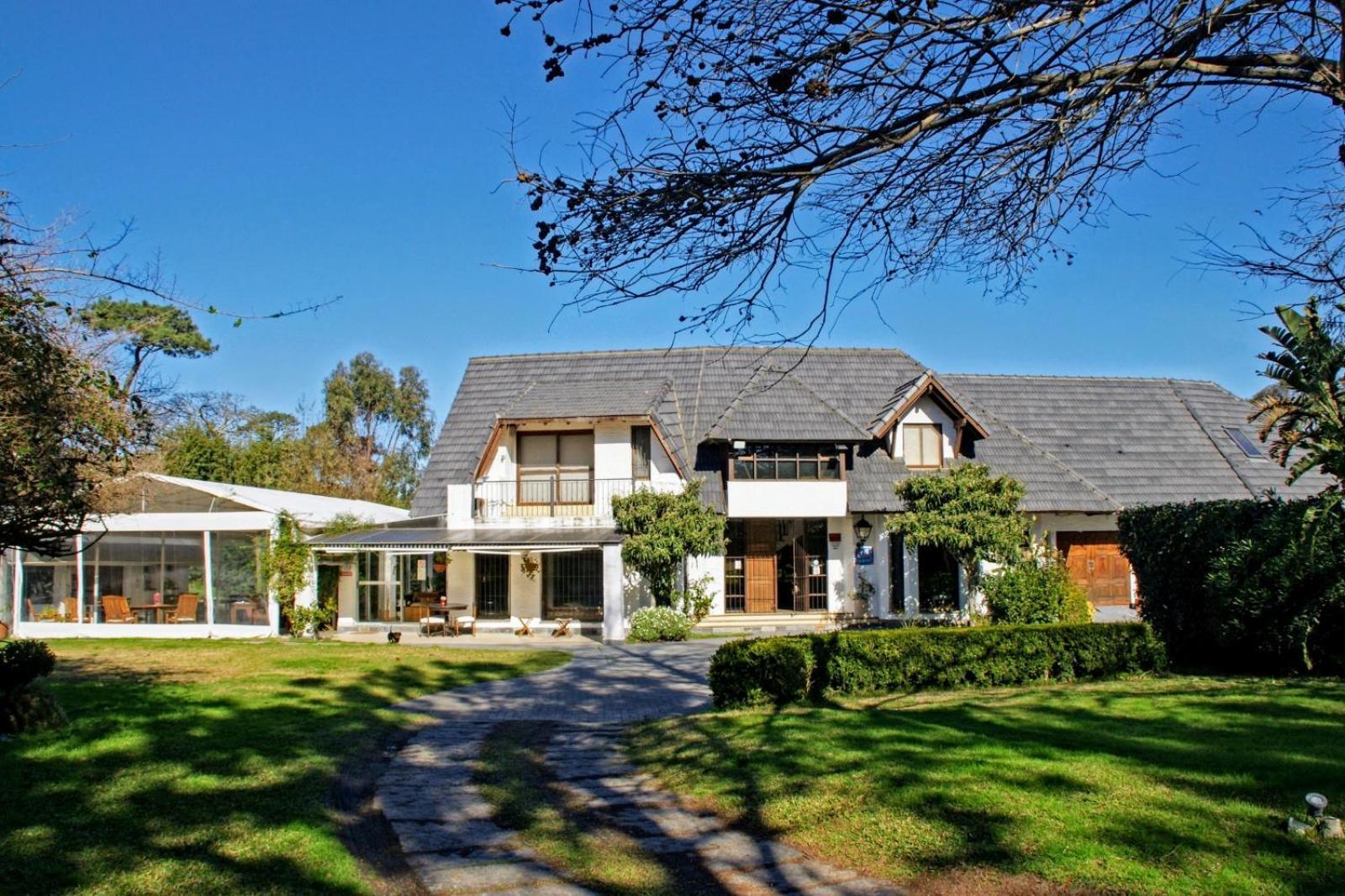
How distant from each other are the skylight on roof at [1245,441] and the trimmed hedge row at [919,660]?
19.5 metres

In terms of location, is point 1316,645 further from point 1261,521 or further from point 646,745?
point 646,745

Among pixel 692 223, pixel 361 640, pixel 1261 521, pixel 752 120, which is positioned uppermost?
pixel 752 120

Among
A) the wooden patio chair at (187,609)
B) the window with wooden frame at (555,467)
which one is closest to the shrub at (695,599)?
the window with wooden frame at (555,467)

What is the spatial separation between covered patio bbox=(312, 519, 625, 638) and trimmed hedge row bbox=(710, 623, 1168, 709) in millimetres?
13039

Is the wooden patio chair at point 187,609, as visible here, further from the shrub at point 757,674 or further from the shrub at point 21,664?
the shrub at point 757,674

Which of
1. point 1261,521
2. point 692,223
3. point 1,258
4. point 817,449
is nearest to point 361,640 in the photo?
point 817,449

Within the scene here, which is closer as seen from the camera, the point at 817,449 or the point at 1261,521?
the point at 1261,521

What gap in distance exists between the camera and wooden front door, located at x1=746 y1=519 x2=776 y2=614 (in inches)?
1129

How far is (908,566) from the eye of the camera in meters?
27.8

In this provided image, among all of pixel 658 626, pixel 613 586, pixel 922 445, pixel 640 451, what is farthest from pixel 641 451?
pixel 922 445

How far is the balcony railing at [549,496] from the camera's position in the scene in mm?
28344

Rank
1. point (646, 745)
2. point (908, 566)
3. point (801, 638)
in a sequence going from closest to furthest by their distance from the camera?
point (646, 745)
point (801, 638)
point (908, 566)

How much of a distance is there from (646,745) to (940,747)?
10.2 ft

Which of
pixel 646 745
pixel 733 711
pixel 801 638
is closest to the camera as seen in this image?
pixel 646 745
